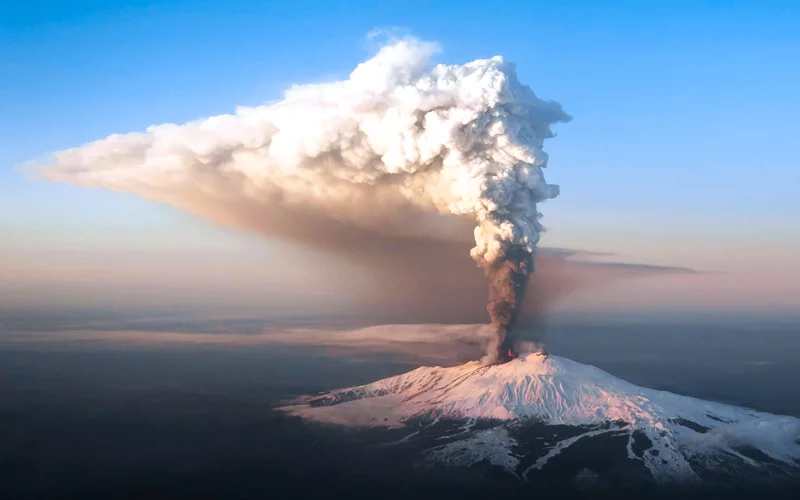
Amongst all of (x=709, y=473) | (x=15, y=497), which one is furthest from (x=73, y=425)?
(x=709, y=473)

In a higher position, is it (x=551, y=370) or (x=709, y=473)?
(x=551, y=370)

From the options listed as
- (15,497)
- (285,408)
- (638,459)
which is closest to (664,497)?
(638,459)

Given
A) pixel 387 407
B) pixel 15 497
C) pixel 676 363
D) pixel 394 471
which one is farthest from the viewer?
pixel 676 363

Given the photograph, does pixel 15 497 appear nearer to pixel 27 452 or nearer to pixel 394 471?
pixel 27 452

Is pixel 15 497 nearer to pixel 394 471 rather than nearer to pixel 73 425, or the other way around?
pixel 73 425

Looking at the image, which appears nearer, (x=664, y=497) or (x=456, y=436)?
(x=664, y=497)

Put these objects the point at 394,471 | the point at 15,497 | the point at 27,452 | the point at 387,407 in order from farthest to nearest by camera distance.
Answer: the point at 387,407 < the point at 27,452 < the point at 394,471 < the point at 15,497
